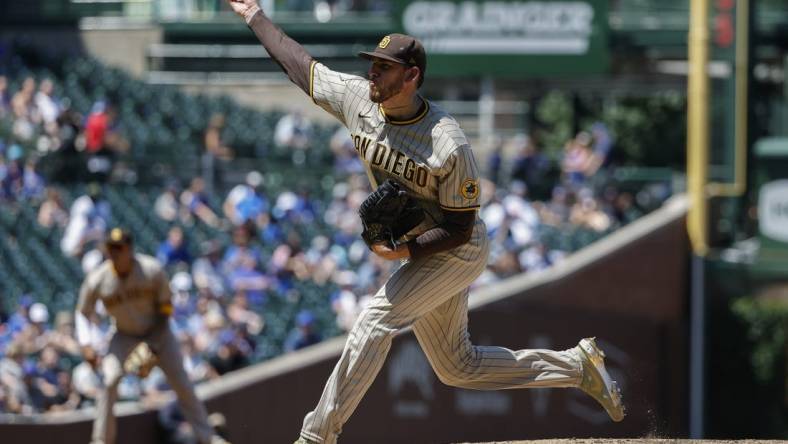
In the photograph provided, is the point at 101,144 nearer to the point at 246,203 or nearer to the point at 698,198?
the point at 246,203

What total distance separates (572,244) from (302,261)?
2673 millimetres

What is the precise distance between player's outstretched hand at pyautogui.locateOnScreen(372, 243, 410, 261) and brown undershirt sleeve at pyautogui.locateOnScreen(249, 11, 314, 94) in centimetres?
75

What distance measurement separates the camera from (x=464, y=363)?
5738 millimetres

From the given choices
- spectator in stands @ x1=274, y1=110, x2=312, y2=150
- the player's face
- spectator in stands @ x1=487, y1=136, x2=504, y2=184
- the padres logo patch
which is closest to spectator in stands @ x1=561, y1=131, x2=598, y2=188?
spectator in stands @ x1=487, y1=136, x2=504, y2=184

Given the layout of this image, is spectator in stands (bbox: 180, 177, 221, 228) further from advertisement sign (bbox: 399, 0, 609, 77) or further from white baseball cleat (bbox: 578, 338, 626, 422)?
white baseball cleat (bbox: 578, 338, 626, 422)

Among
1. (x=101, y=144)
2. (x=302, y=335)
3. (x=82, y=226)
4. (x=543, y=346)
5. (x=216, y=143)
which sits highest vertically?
(x=101, y=144)

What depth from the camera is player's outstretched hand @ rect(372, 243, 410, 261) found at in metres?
5.45

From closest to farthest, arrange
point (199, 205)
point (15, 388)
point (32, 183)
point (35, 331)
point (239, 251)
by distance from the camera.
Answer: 1. point (15, 388)
2. point (35, 331)
3. point (239, 251)
4. point (199, 205)
5. point (32, 183)

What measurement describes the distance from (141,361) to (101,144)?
22.6 feet

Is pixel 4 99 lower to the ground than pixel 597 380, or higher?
lower

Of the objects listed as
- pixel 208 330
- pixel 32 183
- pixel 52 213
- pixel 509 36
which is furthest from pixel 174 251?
pixel 509 36

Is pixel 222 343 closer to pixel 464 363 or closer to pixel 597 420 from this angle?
pixel 597 420

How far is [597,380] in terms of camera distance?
6.04 metres

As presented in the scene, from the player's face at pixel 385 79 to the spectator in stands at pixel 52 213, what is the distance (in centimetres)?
881
